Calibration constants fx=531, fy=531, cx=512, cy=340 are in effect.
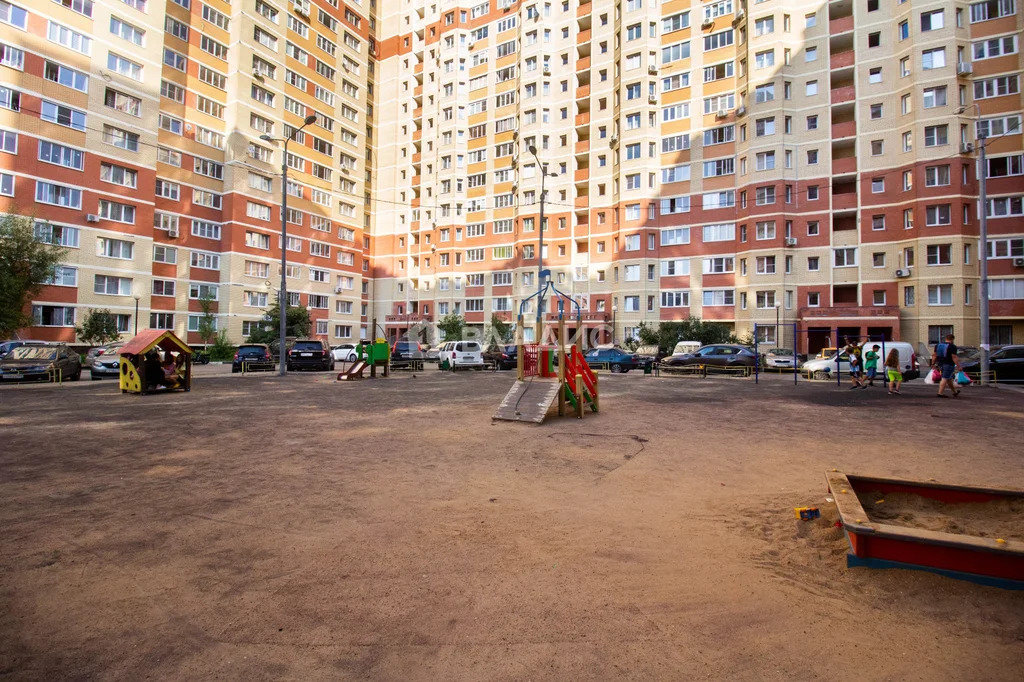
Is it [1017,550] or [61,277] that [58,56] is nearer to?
[61,277]

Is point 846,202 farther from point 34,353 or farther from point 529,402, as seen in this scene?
point 34,353

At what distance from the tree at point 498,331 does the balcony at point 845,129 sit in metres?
34.5

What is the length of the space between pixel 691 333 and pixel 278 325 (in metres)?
39.4

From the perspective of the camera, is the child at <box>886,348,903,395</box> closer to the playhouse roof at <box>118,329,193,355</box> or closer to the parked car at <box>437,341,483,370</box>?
the parked car at <box>437,341,483,370</box>

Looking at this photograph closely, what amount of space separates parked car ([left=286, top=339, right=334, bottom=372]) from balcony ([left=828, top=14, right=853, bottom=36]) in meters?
48.8

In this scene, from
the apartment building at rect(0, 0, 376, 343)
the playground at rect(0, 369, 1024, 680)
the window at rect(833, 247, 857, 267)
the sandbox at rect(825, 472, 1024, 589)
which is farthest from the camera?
the window at rect(833, 247, 857, 267)

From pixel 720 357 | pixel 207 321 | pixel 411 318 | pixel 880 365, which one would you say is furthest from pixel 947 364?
pixel 411 318

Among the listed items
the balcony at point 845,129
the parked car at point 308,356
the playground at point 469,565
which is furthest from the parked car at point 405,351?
the balcony at point 845,129

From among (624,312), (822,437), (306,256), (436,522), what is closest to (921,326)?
(624,312)

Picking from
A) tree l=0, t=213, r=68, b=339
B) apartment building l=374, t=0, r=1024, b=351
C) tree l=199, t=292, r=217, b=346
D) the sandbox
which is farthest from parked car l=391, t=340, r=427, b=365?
the sandbox

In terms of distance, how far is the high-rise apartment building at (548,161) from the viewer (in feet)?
129

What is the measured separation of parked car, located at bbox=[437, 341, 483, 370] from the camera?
35.2 metres

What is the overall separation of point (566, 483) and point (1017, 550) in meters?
4.47

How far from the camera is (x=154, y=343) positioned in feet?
57.7
